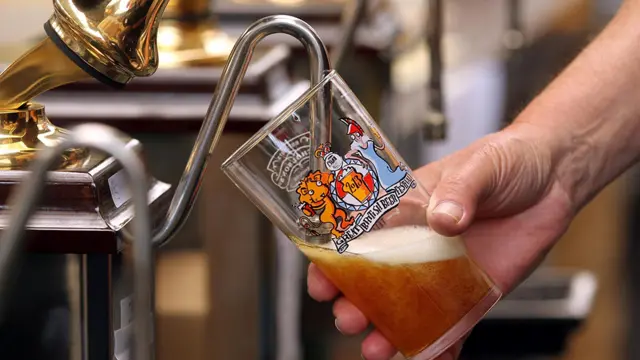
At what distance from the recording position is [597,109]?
1.24 m

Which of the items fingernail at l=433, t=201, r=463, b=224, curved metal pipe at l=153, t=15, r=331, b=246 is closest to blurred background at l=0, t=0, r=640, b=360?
fingernail at l=433, t=201, r=463, b=224

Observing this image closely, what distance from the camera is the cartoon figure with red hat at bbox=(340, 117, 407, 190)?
2.74 ft

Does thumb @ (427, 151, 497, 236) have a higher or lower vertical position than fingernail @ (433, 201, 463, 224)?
lower

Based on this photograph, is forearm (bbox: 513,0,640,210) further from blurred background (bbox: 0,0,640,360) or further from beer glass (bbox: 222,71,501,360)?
beer glass (bbox: 222,71,501,360)

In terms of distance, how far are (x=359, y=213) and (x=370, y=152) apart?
A: 0.16 feet

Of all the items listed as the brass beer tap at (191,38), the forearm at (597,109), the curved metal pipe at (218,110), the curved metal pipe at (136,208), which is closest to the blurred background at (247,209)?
the brass beer tap at (191,38)

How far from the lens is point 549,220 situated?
3.95 ft

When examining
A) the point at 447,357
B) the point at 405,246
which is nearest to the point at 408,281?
the point at 405,246

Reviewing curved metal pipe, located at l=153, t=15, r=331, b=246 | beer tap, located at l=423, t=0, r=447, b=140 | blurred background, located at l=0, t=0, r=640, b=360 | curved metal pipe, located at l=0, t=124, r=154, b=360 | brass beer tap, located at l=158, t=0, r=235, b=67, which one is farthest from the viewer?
brass beer tap, located at l=158, t=0, r=235, b=67

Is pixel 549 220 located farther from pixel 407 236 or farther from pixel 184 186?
pixel 184 186

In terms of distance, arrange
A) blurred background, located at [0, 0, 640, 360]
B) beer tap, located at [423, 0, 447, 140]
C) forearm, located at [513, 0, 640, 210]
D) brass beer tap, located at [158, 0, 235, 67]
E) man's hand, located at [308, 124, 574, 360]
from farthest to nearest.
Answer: brass beer tap, located at [158, 0, 235, 67], blurred background, located at [0, 0, 640, 360], beer tap, located at [423, 0, 447, 140], forearm, located at [513, 0, 640, 210], man's hand, located at [308, 124, 574, 360]

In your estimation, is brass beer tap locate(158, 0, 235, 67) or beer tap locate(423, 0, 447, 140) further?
brass beer tap locate(158, 0, 235, 67)

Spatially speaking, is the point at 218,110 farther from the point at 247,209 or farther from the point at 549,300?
the point at 549,300

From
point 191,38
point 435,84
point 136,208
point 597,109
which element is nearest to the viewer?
point 136,208
